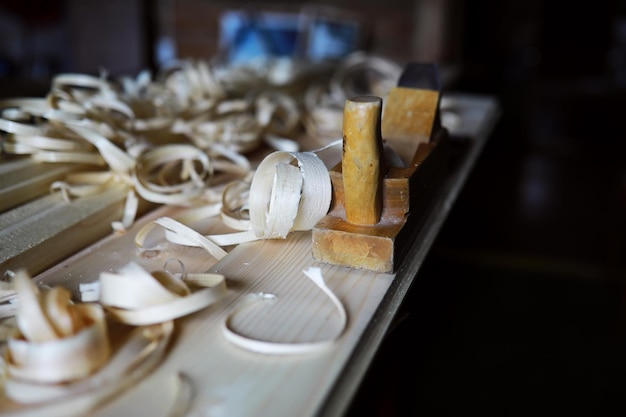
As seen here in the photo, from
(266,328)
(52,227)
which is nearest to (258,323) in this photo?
(266,328)

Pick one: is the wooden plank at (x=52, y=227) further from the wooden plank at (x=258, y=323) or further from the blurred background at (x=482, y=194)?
the blurred background at (x=482, y=194)

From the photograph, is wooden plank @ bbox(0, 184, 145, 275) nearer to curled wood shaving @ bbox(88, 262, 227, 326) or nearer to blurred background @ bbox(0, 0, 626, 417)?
curled wood shaving @ bbox(88, 262, 227, 326)

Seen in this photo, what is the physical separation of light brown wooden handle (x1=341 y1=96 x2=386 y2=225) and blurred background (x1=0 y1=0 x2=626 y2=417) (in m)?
0.11

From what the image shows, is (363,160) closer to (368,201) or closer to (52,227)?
(368,201)

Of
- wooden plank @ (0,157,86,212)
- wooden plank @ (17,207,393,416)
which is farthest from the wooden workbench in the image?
wooden plank @ (0,157,86,212)

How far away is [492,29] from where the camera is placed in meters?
5.49

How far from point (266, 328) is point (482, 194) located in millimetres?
3072

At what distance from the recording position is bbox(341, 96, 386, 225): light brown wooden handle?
632 millimetres

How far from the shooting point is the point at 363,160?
2.13 feet

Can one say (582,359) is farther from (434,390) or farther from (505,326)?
(434,390)

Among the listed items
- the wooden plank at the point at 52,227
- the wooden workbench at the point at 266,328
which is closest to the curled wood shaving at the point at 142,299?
the wooden workbench at the point at 266,328

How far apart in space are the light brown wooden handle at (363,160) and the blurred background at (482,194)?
11 centimetres

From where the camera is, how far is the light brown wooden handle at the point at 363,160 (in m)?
0.63

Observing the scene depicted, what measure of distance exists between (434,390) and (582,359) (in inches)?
21.2
